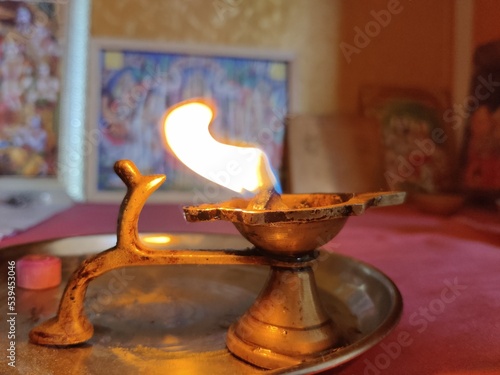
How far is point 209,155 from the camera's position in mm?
363

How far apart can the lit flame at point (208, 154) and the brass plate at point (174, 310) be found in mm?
81

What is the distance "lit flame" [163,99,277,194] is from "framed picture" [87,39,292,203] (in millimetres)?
899

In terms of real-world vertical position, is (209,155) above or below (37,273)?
above

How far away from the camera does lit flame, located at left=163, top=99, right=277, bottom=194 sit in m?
0.36

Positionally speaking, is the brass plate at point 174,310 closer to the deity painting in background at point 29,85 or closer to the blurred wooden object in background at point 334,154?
the blurred wooden object in background at point 334,154

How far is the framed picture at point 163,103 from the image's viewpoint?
1.25 metres

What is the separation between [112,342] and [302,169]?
900 millimetres

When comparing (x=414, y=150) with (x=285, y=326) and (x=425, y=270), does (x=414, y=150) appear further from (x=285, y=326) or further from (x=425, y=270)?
(x=285, y=326)

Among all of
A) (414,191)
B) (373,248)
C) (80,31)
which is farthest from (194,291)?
(80,31)

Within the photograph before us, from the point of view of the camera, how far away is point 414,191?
1.24 m

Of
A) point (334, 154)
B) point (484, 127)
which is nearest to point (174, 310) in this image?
point (334, 154)

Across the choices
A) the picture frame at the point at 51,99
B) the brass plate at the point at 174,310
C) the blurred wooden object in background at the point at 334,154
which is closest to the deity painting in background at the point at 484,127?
the blurred wooden object in background at the point at 334,154

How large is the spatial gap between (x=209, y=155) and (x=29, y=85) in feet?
3.48

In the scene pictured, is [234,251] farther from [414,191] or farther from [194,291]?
[414,191]
